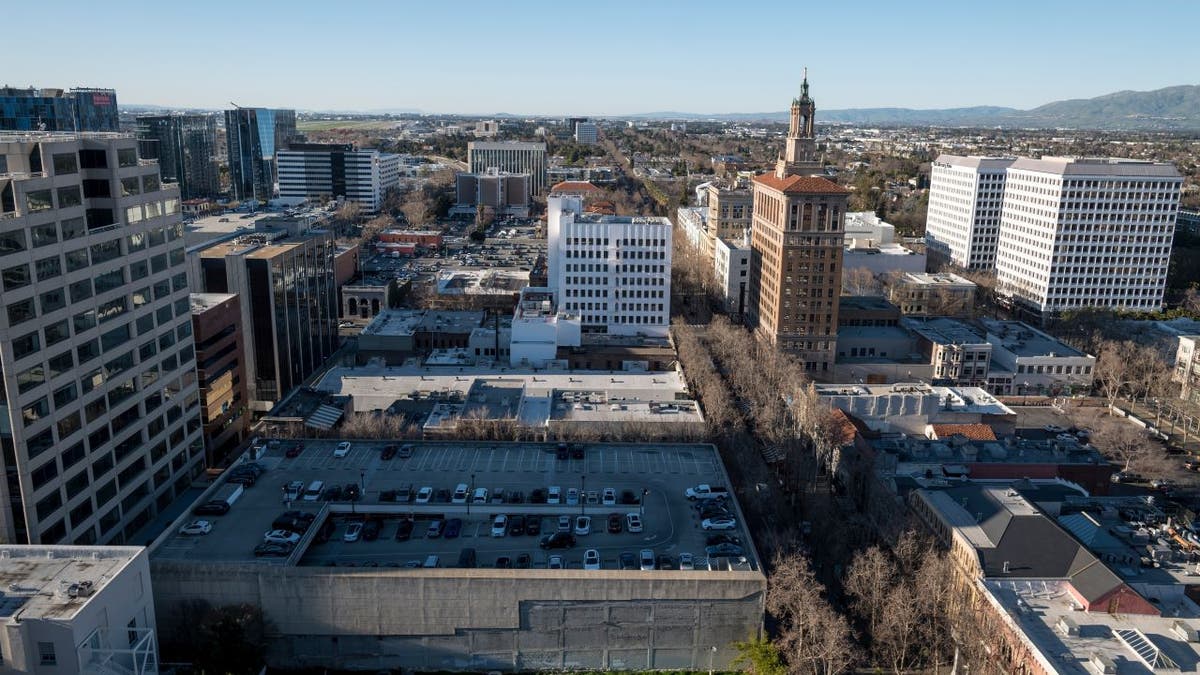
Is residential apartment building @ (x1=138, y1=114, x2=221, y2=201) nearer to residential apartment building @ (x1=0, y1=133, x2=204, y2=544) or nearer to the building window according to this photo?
residential apartment building @ (x1=0, y1=133, x2=204, y2=544)

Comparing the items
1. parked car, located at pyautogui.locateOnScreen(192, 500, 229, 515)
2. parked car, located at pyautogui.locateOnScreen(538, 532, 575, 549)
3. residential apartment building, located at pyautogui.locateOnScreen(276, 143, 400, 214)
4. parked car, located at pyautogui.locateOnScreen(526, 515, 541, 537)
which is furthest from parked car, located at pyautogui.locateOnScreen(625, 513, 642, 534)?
residential apartment building, located at pyautogui.locateOnScreen(276, 143, 400, 214)

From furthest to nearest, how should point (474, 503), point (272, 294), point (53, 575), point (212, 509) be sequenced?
point (272, 294) → point (474, 503) → point (212, 509) → point (53, 575)

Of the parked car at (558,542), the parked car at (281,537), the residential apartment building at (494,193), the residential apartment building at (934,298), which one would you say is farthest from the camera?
the residential apartment building at (494,193)

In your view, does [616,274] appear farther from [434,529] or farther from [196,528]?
[196,528]

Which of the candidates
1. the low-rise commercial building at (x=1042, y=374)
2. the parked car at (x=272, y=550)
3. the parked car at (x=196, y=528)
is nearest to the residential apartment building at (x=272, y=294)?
the parked car at (x=196, y=528)

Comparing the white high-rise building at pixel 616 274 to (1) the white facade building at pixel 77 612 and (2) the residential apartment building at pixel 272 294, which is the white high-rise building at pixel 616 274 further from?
(1) the white facade building at pixel 77 612

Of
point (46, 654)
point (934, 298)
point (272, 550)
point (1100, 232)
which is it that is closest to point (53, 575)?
point (46, 654)

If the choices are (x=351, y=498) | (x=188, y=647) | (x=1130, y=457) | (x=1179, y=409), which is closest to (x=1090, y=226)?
(x=1179, y=409)
